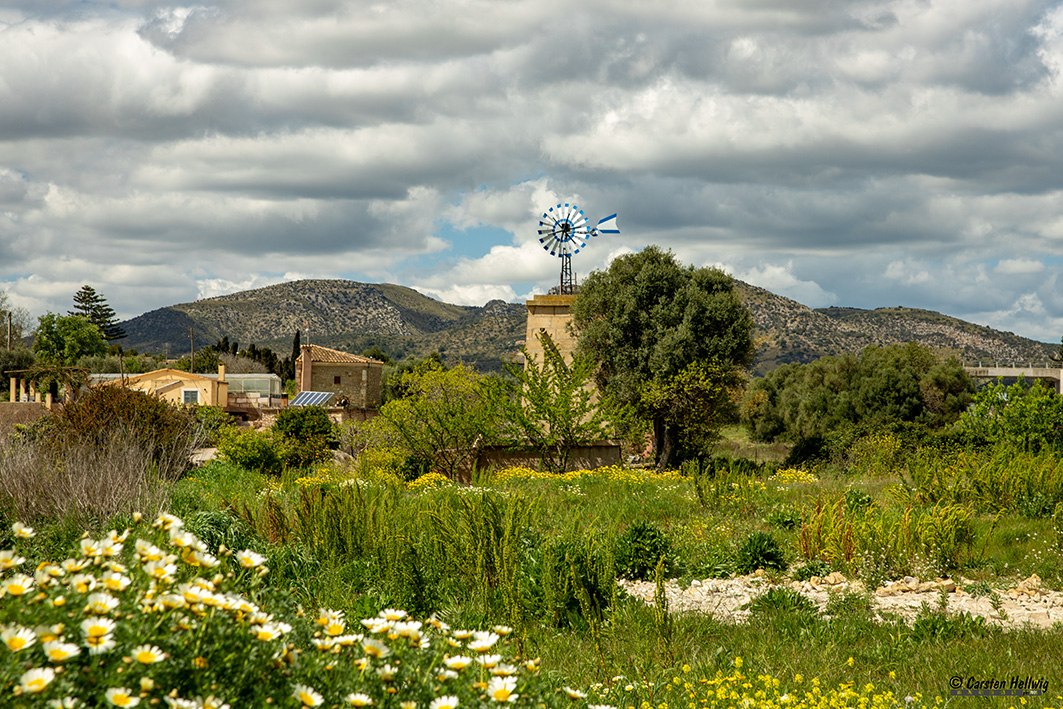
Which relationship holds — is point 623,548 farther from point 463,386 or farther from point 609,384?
point 609,384

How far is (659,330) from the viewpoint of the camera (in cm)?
2002

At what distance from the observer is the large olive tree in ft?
65.0

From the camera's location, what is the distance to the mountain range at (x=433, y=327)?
93.2 m

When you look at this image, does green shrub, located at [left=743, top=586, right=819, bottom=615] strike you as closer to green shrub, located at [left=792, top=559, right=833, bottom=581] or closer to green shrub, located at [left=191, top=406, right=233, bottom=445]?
green shrub, located at [left=792, top=559, right=833, bottom=581]

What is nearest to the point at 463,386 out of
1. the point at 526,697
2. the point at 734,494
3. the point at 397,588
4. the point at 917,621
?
the point at 734,494

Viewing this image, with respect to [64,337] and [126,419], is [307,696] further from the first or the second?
[64,337]

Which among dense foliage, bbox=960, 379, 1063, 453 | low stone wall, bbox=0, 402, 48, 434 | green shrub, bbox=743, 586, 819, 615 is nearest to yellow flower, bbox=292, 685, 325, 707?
green shrub, bbox=743, 586, 819, 615

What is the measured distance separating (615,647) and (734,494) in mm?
5089

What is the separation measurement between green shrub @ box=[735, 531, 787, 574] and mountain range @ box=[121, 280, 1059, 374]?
47.5 ft

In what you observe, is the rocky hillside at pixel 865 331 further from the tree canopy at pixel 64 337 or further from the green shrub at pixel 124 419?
the green shrub at pixel 124 419

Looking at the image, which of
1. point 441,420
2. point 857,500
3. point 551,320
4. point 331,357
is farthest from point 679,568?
point 331,357

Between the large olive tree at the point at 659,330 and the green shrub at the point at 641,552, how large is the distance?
1242 cm

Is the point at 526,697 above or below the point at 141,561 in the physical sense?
below

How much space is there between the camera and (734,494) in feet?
31.7
